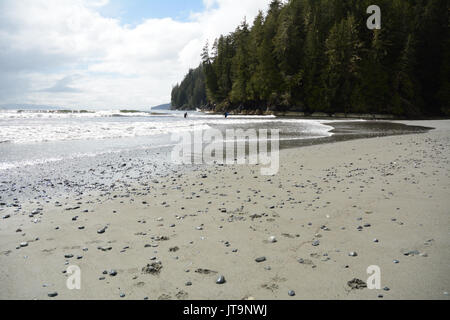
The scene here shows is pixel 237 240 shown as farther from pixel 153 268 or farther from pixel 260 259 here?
pixel 153 268

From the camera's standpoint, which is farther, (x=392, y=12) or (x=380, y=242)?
(x=392, y=12)

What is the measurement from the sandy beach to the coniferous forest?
55.5 meters

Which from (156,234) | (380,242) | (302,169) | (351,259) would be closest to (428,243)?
(380,242)

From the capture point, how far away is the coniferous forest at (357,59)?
54312 mm

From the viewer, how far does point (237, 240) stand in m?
4.54

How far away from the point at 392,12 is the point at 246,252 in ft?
237

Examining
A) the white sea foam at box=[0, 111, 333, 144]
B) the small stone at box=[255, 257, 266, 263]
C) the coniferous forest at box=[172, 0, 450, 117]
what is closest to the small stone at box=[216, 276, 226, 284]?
the small stone at box=[255, 257, 266, 263]

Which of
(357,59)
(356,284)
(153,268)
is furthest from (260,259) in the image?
(357,59)

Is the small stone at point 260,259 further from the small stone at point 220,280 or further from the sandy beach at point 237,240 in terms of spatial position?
the small stone at point 220,280

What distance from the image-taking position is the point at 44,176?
9039 mm

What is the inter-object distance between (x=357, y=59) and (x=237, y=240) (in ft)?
206

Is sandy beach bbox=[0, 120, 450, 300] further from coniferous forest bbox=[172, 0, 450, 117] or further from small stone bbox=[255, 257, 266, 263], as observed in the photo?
coniferous forest bbox=[172, 0, 450, 117]

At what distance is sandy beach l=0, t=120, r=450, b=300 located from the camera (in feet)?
10.6
